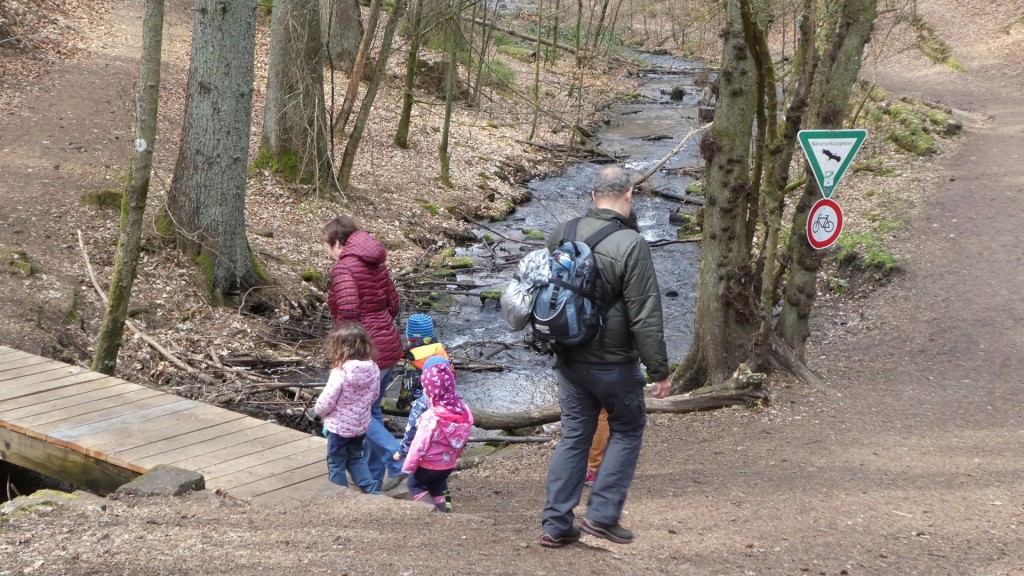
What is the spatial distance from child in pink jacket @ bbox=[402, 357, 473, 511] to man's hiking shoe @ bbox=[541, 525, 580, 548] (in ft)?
3.50

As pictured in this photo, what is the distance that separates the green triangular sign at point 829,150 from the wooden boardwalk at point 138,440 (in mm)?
4702

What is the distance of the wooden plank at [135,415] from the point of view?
20.6 feet

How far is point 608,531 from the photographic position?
4684 mm

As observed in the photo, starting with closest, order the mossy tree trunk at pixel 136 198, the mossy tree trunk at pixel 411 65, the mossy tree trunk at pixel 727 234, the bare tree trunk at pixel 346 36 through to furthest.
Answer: the mossy tree trunk at pixel 136 198 < the mossy tree trunk at pixel 727 234 < the mossy tree trunk at pixel 411 65 < the bare tree trunk at pixel 346 36

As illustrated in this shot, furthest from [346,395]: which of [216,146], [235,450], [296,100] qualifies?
[296,100]

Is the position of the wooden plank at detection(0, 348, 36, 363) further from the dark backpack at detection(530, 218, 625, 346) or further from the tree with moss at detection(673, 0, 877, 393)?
the tree with moss at detection(673, 0, 877, 393)

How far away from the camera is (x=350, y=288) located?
6062 millimetres

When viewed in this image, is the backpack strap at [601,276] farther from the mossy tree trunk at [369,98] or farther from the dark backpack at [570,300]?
→ the mossy tree trunk at [369,98]

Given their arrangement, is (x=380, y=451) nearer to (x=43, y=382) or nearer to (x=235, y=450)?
(x=235, y=450)

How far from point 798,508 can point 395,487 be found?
9.36ft

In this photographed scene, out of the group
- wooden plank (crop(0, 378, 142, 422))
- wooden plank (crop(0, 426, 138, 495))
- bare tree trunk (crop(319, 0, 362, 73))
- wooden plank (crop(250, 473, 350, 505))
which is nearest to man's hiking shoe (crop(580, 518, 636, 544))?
wooden plank (crop(250, 473, 350, 505))

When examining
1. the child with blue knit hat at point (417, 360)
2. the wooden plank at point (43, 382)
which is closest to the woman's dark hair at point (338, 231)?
the child with blue knit hat at point (417, 360)

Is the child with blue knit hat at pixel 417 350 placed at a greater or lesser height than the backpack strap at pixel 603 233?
lesser

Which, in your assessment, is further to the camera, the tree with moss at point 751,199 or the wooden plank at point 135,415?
the tree with moss at point 751,199
